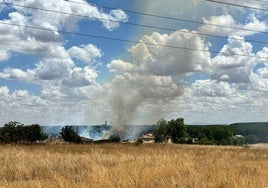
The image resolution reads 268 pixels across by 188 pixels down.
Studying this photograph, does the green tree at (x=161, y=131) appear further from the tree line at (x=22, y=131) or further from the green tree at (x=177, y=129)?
the tree line at (x=22, y=131)

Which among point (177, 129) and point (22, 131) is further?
point (177, 129)

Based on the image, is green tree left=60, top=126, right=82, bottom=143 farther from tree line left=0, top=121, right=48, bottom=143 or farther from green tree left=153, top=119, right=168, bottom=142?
green tree left=153, top=119, right=168, bottom=142

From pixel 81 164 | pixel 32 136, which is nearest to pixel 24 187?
pixel 81 164

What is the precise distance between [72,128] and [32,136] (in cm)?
2823

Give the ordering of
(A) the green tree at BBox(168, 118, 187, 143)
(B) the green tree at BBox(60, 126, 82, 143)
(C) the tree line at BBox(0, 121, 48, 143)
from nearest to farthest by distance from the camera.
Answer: (B) the green tree at BBox(60, 126, 82, 143), (C) the tree line at BBox(0, 121, 48, 143), (A) the green tree at BBox(168, 118, 187, 143)

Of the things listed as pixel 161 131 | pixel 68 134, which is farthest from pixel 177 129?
pixel 68 134

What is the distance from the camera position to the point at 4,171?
49.8 feet

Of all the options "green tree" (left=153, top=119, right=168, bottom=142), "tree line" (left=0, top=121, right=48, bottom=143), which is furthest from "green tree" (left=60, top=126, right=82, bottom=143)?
"green tree" (left=153, top=119, right=168, bottom=142)

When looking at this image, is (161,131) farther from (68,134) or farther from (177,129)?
(68,134)

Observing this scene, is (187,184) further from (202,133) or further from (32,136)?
(202,133)

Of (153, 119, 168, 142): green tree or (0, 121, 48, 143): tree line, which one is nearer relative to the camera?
(0, 121, 48, 143): tree line

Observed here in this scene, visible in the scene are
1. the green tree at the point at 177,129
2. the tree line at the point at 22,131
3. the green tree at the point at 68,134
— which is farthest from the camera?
the green tree at the point at 177,129

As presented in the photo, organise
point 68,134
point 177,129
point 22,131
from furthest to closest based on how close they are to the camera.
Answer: point 177,129 → point 22,131 → point 68,134

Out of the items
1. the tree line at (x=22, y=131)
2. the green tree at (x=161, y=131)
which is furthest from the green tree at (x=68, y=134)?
the green tree at (x=161, y=131)
